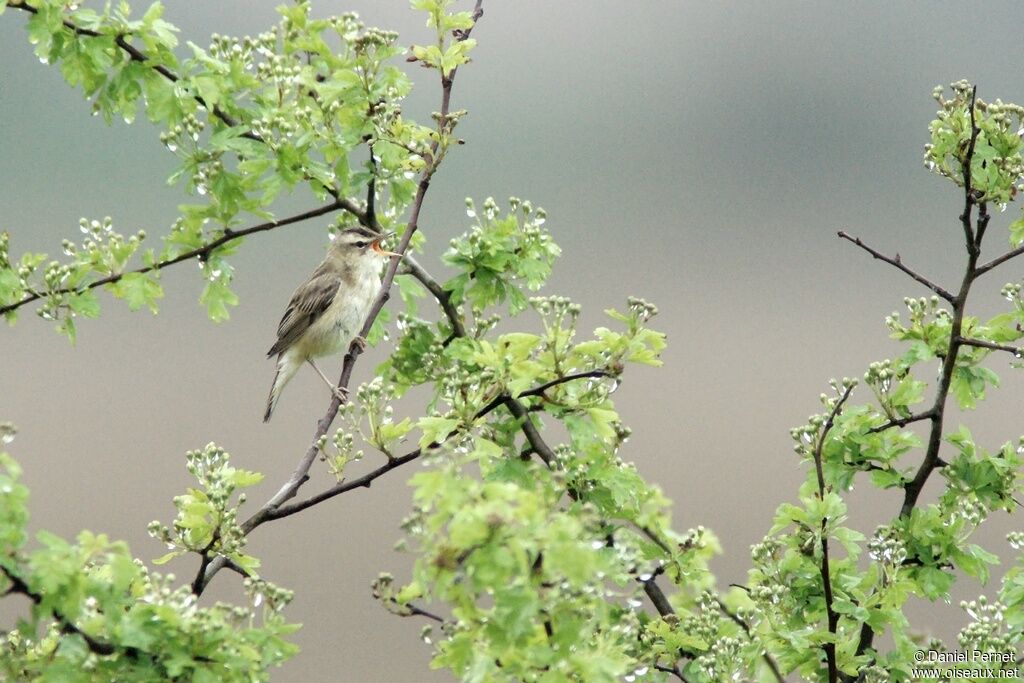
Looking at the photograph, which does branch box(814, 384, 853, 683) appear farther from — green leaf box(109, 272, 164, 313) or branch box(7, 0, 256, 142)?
green leaf box(109, 272, 164, 313)

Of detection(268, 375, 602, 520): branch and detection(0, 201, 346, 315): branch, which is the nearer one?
detection(268, 375, 602, 520): branch

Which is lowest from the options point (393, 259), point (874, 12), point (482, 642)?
point (482, 642)

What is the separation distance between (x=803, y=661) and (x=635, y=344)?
1225 millimetres

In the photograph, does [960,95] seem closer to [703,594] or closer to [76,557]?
[703,594]

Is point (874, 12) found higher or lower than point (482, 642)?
higher

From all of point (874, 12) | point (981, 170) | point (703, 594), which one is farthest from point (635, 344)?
point (874, 12)

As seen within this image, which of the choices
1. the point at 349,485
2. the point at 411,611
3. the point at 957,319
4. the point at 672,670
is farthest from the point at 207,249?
the point at 957,319

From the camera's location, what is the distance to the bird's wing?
859 cm

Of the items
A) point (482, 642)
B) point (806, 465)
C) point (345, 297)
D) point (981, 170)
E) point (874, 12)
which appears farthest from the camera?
point (874, 12)

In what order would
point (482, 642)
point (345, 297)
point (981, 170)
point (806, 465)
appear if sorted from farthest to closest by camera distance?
point (345, 297)
point (806, 465)
point (981, 170)
point (482, 642)

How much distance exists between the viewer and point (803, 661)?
4176 mm

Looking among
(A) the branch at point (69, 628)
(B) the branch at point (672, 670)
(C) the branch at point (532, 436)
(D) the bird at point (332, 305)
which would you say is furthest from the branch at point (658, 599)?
(D) the bird at point (332, 305)

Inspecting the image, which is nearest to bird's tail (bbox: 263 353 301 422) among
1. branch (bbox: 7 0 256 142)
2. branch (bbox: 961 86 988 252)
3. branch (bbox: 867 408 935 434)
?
branch (bbox: 7 0 256 142)

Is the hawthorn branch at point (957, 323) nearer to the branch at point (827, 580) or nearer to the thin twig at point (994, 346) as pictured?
the thin twig at point (994, 346)
